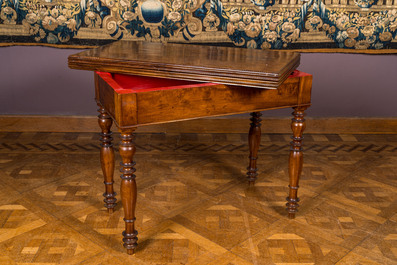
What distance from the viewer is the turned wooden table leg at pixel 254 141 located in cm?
332

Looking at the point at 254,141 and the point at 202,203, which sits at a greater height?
the point at 254,141

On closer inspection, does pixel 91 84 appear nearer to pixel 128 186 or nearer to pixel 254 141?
pixel 254 141

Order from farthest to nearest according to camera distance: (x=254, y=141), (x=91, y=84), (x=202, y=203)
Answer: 1. (x=91, y=84)
2. (x=254, y=141)
3. (x=202, y=203)

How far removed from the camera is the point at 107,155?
9.59 feet

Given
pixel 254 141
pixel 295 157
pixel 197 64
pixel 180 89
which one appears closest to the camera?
pixel 180 89

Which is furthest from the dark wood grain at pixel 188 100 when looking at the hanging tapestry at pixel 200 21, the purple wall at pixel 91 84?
the purple wall at pixel 91 84

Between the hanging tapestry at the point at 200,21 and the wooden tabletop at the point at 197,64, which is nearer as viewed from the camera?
the wooden tabletop at the point at 197,64

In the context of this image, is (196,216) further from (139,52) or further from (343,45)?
(343,45)

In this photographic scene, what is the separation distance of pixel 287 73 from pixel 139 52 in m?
0.91

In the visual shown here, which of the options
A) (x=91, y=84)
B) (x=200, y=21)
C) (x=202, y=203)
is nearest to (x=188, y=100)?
(x=202, y=203)

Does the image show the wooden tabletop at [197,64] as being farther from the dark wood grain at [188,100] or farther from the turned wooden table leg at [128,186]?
the turned wooden table leg at [128,186]

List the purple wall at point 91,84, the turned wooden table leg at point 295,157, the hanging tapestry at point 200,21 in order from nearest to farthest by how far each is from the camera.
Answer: the turned wooden table leg at point 295,157, the hanging tapestry at point 200,21, the purple wall at point 91,84

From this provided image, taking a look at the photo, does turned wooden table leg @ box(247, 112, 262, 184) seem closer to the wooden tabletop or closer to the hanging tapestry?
the wooden tabletop

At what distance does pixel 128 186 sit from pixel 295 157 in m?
1.05
